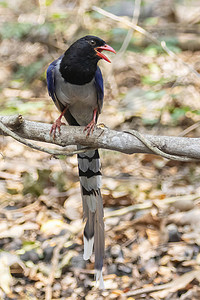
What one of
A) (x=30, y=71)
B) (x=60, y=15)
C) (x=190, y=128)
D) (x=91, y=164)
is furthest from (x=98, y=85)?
(x=60, y=15)

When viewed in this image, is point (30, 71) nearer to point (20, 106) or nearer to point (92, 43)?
point (20, 106)

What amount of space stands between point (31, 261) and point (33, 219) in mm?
694

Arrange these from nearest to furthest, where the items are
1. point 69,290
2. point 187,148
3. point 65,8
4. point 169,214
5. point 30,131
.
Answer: point 187,148 < point 30,131 < point 69,290 < point 169,214 < point 65,8

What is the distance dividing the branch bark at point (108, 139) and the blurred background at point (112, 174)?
42 cm

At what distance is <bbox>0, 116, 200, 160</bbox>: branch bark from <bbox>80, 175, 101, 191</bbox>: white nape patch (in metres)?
0.63

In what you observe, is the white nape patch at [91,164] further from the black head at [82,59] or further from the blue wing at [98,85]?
the black head at [82,59]

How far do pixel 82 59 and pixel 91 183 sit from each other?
1.10 m

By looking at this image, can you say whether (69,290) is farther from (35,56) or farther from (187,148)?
(35,56)

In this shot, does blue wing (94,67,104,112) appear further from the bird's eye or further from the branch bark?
the branch bark

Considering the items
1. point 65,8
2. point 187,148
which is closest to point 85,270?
point 187,148

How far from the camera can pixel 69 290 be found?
4320 millimetres

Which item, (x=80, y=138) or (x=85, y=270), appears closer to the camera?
(x=80, y=138)

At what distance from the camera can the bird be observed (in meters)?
3.67

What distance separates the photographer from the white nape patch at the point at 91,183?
3928 mm
